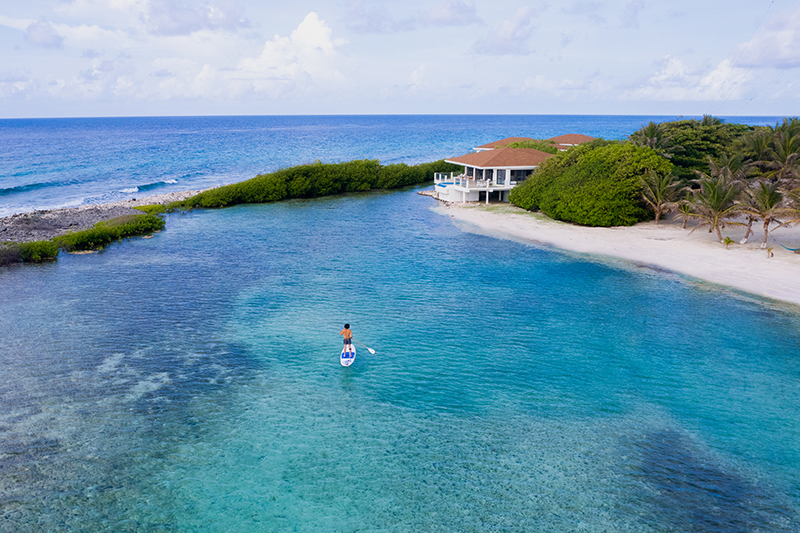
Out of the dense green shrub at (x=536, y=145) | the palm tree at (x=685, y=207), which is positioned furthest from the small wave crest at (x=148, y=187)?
the palm tree at (x=685, y=207)

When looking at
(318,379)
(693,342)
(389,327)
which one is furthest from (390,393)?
(693,342)

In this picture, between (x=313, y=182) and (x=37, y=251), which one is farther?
(x=313, y=182)

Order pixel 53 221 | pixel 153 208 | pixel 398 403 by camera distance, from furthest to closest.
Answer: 1. pixel 153 208
2. pixel 53 221
3. pixel 398 403

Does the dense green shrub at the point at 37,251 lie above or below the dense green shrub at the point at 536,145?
below

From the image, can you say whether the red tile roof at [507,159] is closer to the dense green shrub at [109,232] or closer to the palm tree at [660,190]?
the palm tree at [660,190]

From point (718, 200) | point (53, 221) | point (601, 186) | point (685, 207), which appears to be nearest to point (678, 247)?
point (718, 200)

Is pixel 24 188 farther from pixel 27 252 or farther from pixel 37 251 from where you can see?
pixel 37 251

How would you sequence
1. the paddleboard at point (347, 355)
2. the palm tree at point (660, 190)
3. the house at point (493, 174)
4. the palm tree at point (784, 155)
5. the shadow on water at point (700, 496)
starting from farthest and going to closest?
1. the house at point (493, 174)
2. the palm tree at point (784, 155)
3. the palm tree at point (660, 190)
4. the paddleboard at point (347, 355)
5. the shadow on water at point (700, 496)
